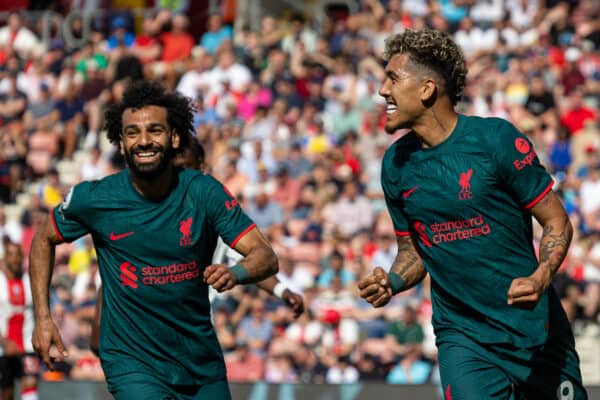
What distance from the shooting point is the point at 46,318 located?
7172 mm

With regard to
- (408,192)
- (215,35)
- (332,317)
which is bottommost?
(332,317)

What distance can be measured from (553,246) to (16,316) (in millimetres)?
7310

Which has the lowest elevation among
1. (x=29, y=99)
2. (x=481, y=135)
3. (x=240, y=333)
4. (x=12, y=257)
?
(x=240, y=333)

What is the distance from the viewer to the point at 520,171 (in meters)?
6.70

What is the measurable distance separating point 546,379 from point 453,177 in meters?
1.14

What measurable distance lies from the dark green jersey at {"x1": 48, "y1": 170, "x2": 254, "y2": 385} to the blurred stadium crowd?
545 cm

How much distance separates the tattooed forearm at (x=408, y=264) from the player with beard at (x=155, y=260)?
68 cm

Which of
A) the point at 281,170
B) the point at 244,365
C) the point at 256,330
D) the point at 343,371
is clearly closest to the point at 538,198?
the point at 343,371

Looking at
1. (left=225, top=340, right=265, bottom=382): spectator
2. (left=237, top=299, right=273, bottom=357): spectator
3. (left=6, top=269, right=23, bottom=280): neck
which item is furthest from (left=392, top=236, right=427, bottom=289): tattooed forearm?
(left=237, top=299, right=273, bottom=357): spectator

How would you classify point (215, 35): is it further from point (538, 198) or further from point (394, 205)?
point (538, 198)

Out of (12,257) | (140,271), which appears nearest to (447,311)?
(140,271)

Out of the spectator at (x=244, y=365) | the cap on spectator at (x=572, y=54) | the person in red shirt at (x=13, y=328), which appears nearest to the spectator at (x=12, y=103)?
the spectator at (x=244, y=365)

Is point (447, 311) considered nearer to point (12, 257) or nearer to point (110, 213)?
point (110, 213)

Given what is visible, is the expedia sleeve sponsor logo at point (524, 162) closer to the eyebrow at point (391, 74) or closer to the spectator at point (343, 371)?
the eyebrow at point (391, 74)
